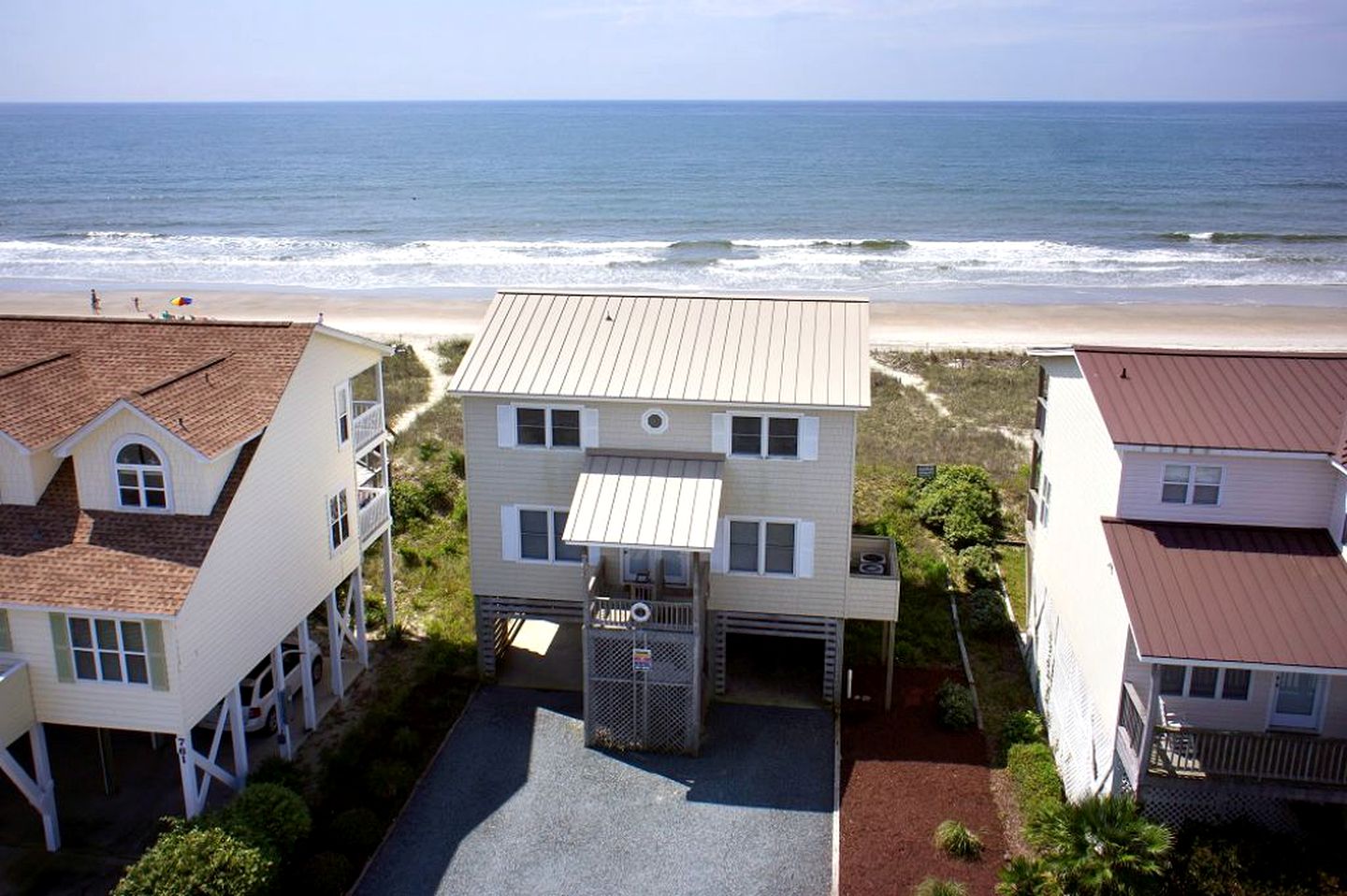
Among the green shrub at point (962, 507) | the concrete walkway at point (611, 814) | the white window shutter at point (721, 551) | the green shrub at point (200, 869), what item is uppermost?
the white window shutter at point (721, 551)

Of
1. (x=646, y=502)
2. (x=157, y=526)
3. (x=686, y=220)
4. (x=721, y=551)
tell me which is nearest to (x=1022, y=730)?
(x=721, y=551)

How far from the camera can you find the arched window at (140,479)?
57.2 feet

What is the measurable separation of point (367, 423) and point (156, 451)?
20.7ft

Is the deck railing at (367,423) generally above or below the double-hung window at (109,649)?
above

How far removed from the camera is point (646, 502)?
800 inches

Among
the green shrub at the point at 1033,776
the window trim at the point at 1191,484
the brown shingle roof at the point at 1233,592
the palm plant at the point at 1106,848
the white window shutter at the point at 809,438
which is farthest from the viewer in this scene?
the white window shutter at the point at 809,438

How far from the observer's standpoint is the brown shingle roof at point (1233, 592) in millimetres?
15547

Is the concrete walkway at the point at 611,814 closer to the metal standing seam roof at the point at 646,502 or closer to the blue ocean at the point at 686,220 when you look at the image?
the metal standing seam roof at the point at 646,502

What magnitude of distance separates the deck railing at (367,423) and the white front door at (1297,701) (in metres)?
17.3

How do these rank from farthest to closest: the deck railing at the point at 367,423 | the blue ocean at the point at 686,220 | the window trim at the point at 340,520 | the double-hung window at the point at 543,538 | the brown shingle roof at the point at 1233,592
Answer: the blue ocean at the point at 686,220, the deck railing at the point at 367,423, the double-hung window at the point at 543,538, the window trim at the point at 340,520, the brown shingle roof at the point at 1233,592

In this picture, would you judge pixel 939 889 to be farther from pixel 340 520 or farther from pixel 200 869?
pixel 340 520

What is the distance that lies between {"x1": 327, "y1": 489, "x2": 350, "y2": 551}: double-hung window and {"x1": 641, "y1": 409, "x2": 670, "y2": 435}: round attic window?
249 inches

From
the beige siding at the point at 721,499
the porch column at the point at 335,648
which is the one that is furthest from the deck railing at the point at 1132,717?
the porch column at the point at 335,648

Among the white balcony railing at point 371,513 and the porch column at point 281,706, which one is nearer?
the porch column at point 281,706
